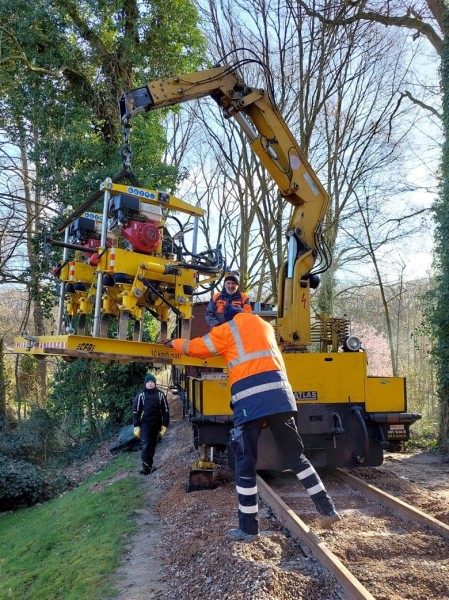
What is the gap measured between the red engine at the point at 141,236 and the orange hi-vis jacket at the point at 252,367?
224 centimetres

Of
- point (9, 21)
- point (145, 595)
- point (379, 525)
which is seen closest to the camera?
point (145, 595)

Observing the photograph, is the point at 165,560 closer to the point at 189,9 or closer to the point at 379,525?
the point at 379,525

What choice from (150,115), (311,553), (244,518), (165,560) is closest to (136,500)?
(165,560)

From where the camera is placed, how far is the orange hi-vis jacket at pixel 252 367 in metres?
4.81

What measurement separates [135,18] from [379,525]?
644 inches

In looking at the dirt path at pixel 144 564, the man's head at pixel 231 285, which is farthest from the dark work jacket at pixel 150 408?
the man's head at pixel 231 285

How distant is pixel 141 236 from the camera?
6.90 metres

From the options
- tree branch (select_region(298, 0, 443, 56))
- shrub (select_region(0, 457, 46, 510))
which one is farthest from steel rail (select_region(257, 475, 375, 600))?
tree branch (select_region(298, 0, 443, 56))

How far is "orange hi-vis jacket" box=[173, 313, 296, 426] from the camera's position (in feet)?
15.8

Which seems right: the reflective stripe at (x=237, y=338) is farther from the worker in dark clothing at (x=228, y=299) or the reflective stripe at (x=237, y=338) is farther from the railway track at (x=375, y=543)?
the railway track at (x=375, y=543)

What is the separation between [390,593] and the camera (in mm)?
3662

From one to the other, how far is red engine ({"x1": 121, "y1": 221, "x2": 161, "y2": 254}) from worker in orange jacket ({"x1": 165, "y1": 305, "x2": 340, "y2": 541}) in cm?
228

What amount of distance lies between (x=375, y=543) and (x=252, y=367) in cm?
176

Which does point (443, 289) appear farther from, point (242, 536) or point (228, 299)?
point (242, 536)
